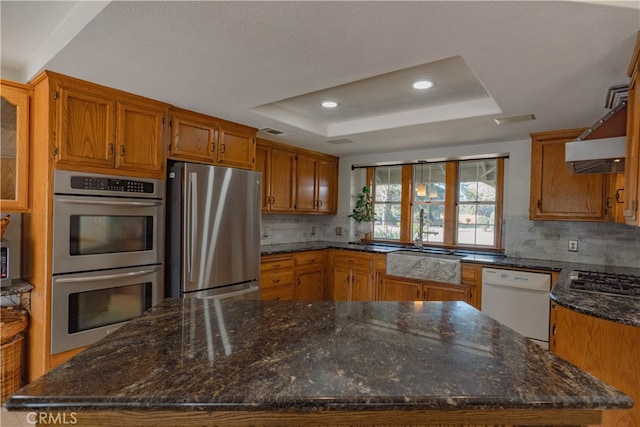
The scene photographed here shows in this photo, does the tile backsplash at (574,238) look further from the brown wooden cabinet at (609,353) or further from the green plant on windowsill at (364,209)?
the brown wooden cabinet at (609,353)

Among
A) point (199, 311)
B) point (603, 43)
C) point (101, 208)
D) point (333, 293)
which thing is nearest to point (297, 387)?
point (199, 311)

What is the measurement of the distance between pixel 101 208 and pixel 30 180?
0.53 m

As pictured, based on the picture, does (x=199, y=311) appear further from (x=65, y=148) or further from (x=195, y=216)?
(x=65, y=148)

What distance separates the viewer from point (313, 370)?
90 cm

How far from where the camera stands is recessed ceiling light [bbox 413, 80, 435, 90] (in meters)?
2.39

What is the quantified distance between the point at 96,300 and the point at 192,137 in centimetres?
142

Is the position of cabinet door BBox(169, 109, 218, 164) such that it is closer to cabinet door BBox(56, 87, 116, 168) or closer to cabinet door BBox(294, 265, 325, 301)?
cabinet door BBox(56, 87, 116, 168)

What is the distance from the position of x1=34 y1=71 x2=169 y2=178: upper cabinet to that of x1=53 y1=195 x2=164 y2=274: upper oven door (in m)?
0.24

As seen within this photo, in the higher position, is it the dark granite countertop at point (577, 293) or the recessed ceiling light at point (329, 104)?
the recessed ceiling light at point (329, 104)

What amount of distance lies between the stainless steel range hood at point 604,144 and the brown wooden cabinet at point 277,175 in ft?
9.10

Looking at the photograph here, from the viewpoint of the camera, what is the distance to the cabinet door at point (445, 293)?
3310 millimetres

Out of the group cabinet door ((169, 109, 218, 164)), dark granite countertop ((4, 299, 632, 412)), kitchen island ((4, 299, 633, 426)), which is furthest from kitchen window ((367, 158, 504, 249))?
kitchen island ((4, 299, 633, 426))

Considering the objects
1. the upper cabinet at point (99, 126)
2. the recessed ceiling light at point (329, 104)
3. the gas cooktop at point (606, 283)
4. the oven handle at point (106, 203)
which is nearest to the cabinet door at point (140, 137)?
the upper cabinet at point (99, 126)

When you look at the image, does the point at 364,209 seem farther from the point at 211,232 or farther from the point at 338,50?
the point at 338,50
